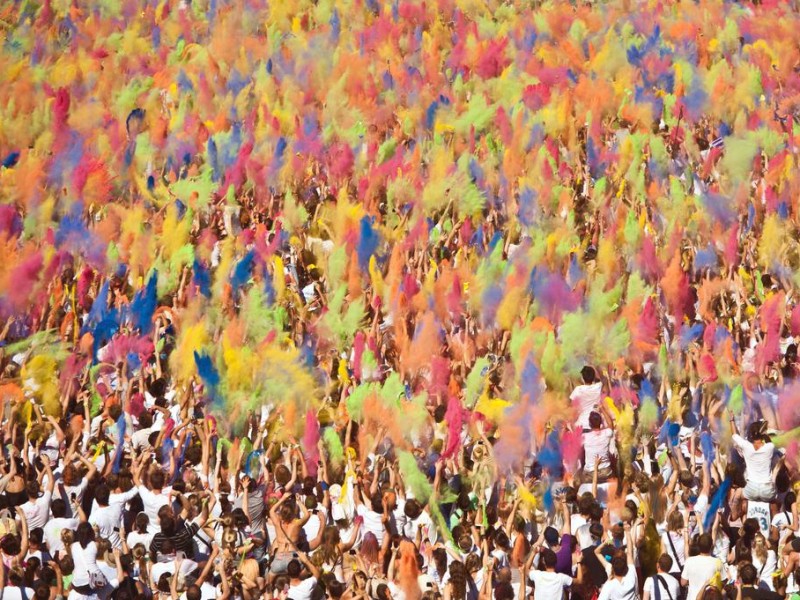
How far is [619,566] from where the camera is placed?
6043mm

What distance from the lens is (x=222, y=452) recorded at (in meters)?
8.02

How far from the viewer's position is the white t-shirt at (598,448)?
7664 millimetres

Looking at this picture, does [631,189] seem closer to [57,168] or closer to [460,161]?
[460,161]

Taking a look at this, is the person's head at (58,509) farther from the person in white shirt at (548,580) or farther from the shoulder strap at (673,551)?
the shoulder strap at (673,551)

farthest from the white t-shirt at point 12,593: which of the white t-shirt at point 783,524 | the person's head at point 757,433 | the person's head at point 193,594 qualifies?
the person's head at point 757,433

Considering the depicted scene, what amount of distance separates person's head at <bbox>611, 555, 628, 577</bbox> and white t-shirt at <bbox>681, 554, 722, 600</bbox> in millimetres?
505

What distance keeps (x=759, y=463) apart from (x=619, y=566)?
173cm

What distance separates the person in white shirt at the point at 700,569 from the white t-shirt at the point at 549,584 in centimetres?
69

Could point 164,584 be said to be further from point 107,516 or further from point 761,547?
point 761,547

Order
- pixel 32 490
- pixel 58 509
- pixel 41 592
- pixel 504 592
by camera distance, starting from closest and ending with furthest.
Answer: pixel 504 592 → pixel 41 592 → pixel 58 509 → pixel 32 490

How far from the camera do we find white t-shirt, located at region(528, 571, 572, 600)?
6176 mm

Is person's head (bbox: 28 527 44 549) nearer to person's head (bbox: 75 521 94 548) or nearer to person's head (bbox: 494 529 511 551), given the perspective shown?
person's head (bbox: 75 521 94 548)

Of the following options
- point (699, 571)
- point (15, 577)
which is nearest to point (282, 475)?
point (15, 577)

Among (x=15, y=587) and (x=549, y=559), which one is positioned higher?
(x=549, y=559)
